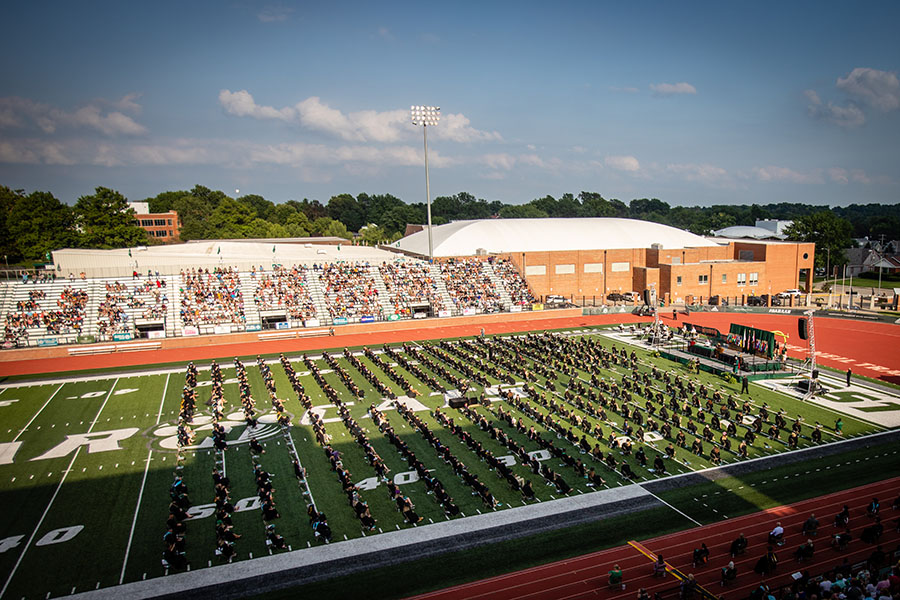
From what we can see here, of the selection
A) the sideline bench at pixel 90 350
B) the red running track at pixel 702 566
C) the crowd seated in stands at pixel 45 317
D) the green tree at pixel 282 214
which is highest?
the green tree at pixel 282 214

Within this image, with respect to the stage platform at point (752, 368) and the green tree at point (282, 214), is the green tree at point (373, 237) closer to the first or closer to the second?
A: the green tree at point (282, 214)

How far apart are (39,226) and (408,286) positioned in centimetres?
5117

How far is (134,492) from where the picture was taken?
20203 millimetres

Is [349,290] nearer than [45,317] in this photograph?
No

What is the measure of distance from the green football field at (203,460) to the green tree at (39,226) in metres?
46.3

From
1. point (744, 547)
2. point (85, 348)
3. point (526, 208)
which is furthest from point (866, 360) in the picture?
point (526, 208)

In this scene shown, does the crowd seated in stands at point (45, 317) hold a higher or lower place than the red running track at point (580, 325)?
higher

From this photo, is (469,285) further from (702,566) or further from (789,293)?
(702,566)

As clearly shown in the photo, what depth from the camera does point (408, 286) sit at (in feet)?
182

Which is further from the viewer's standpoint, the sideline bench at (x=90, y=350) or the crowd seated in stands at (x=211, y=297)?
the crowd seated in stands at (x=211, y=297)

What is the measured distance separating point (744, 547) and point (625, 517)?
3.44 metres

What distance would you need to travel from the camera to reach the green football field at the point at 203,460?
16797 millimetres

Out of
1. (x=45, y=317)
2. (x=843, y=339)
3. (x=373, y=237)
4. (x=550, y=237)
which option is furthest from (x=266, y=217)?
(x=843, y=339)

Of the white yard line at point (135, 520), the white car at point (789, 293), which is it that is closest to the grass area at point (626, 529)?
the white yard line at point (135, 520)
